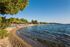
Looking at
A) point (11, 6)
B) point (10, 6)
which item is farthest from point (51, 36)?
point (10, 6)

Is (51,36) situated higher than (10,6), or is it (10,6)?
(10,6)

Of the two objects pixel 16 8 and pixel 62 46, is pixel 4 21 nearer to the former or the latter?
pixel 16 8

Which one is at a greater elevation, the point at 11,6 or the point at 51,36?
the point at 11,6

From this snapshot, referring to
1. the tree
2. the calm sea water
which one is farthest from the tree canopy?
the calm sea water

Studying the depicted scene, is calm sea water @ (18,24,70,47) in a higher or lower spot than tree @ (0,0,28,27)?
lower

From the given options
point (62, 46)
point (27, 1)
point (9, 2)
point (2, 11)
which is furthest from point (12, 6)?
point (62, 46)

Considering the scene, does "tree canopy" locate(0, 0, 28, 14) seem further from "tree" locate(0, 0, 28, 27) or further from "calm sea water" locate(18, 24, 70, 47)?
"calm sea water" locate(18, 24, 70, 47)

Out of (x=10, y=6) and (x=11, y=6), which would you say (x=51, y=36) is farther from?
(x=10, y=6)

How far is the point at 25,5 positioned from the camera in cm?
2081

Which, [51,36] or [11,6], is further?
[51,36]

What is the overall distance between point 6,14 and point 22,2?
3.02 meters

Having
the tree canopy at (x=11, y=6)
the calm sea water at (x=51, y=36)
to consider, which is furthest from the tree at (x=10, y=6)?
the calm sea water at (x=51, y=36)

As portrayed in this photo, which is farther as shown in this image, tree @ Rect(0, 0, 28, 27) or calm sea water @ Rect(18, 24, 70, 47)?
calm sea water @ Rect(18, 24, 70, 47)

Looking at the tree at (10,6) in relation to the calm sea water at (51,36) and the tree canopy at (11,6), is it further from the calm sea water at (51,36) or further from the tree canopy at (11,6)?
the calm sea water at (51,36)
